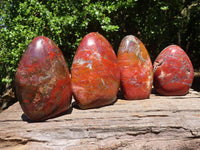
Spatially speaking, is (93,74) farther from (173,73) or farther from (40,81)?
(173,73)

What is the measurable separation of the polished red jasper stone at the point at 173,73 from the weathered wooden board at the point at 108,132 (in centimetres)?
43

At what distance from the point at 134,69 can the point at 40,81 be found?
33.0 inches

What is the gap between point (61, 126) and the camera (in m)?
1.23

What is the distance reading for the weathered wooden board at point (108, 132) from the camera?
1188 millimetres

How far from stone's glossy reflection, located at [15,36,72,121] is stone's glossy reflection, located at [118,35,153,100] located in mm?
619

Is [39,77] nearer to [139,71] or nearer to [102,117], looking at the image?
[102,117]

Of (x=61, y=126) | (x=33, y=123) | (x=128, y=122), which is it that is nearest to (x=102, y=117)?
(x=128, y=122)

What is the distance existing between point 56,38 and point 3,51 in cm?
96

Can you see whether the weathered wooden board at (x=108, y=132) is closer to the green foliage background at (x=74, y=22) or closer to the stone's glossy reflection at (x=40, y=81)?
the stone's glossy reflection at (x=40, y=81)

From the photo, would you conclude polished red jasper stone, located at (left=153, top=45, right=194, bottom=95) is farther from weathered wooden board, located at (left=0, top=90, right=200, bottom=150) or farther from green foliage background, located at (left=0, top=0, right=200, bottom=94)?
green foliage background, located at (left=0, top=0, right=200, bottom=94)

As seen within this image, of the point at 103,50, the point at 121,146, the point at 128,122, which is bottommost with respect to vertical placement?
the point at 121,146

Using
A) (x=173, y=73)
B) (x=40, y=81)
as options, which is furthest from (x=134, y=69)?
(x=40, y=81)

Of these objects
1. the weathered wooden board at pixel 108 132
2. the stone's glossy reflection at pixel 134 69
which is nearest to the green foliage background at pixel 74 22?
the stone's glossy reflection at pixel 134 69

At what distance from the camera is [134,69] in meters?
1.62
